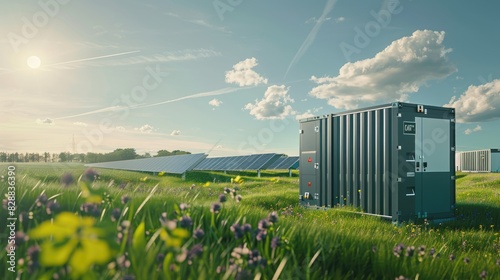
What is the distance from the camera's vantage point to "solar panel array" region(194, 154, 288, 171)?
30.0 meters

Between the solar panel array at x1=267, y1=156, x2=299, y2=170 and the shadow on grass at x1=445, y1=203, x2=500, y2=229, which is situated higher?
the solar panel array at x1=267, y1=156, x2=299, y2=170

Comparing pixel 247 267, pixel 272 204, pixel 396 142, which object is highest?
pixel 396 142

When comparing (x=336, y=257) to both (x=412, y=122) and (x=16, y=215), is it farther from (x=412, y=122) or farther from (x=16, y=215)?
(x=412, y=122)

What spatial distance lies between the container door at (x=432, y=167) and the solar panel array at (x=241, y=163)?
1794 centimetres

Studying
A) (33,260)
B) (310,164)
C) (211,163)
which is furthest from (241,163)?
(33,260)

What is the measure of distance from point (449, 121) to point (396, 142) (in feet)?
8.06

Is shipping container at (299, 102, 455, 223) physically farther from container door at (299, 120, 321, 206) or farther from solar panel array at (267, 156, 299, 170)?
solar panel array at (267, 156, 299, 170)

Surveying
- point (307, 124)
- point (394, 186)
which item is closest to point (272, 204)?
point (307, 124)

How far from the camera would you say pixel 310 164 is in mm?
14602

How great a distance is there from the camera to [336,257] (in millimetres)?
4473

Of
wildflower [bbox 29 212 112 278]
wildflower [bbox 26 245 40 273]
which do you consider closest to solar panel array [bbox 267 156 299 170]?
wildflower [bbox 26 245 40 273]

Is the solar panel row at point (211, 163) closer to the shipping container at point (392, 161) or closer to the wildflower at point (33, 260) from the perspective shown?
the shipping container at point (392, 161)

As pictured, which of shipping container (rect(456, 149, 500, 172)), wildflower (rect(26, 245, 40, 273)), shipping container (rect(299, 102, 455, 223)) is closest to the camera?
wildflower (rect(26, 245, 40, 273))

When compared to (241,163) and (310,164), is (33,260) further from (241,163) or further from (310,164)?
(241,163)
